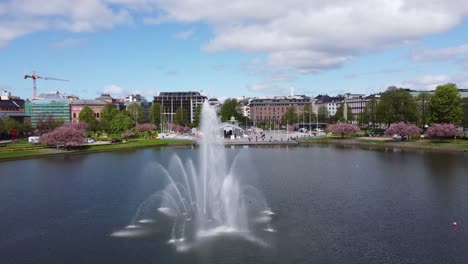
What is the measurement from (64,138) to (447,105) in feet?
303

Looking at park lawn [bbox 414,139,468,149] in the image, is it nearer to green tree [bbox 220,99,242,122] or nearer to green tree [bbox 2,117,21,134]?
green tree [bbox 2,117,21,134]

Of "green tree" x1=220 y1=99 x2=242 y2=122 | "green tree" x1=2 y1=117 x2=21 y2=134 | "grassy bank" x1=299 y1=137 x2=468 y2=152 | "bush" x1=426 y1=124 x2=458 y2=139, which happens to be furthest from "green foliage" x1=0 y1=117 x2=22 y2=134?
"bush" x1=426 y1=124 x2=458 y2=139

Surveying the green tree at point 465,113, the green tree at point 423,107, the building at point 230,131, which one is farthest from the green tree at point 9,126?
the green tree at point 465,113

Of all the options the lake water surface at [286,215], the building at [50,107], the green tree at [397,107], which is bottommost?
the lake water surface at [286,215]

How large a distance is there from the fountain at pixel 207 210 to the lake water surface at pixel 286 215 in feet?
3.71

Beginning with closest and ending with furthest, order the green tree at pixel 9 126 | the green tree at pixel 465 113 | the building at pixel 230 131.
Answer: the green tree at pixel 9 126
the green tree at pixel 465 113
the building at pixel 230 131

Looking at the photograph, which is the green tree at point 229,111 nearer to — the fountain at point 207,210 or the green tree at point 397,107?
the green tree at point 397,107

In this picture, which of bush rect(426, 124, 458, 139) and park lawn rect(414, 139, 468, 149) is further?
bush rect(426, 124, 458, 139)

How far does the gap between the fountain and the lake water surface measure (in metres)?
1.13

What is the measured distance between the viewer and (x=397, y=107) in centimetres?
10769

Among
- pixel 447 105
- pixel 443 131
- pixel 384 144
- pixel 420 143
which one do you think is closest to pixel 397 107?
pixel 447 105

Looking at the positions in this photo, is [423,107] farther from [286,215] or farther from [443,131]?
[286,215]

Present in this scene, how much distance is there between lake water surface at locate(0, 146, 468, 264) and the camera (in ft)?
76.8

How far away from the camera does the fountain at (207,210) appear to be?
27.1 metres
